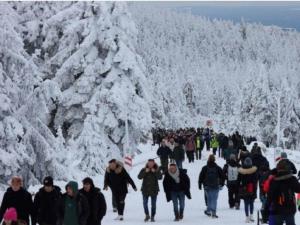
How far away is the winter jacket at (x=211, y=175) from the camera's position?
17.3m

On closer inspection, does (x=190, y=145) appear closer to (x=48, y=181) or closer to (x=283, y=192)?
(x=48, y=181)

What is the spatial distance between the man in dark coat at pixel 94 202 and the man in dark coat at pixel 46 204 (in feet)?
1.61

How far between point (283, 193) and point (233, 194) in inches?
350

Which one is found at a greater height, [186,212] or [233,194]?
[233,194]

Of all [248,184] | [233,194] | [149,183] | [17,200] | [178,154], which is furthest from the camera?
[178,154]

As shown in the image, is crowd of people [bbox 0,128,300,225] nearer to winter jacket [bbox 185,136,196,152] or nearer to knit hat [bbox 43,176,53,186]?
knit hat [bbox 43,176,53,186]

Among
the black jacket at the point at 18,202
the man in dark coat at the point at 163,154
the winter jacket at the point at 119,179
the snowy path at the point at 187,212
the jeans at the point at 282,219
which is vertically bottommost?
the snowy path at the point at 187,212

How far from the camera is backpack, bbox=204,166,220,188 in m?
17.3

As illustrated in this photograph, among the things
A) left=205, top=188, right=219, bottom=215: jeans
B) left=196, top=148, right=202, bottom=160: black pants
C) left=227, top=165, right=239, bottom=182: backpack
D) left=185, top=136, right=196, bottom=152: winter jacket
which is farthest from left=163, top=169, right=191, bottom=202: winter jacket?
left=196, top=148, right=202, bottom=160: black pants

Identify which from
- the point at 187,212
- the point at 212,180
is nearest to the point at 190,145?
the point at 187,212

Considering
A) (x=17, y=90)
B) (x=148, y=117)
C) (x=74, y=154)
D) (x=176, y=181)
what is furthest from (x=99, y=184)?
(x=176, y=181)

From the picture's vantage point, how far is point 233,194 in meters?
19.5

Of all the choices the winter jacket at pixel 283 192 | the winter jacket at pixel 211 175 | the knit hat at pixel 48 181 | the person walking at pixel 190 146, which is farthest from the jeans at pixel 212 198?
the person walking at pixel 190 146

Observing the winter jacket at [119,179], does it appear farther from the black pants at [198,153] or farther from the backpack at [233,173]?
the black pants at [198,153]
